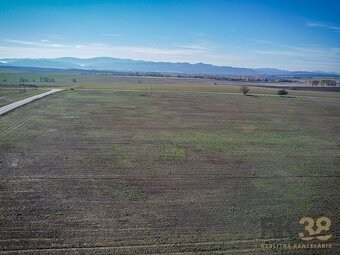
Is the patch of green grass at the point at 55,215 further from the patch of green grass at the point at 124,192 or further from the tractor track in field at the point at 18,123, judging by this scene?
the tractor track in field at the point at 18,123

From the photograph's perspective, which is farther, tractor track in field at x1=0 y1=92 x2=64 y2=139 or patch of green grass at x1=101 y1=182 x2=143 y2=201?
tractor track in field at x1=0 y1=92 x2=64 y2=139

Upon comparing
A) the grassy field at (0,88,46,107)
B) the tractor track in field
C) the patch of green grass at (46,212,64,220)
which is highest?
the grassy field at (0,88,46,107)

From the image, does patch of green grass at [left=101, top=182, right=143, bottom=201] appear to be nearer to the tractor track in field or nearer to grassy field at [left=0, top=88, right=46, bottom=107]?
the tractor track in field

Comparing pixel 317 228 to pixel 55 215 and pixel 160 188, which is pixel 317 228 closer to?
pixel 160 188

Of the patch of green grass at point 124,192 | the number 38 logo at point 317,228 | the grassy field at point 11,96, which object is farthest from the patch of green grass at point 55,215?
the grassy field at point 11,96

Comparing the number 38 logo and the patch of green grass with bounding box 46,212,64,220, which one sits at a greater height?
the number 38 logo

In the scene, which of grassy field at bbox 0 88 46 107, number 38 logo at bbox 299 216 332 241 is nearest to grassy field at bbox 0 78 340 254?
number 38 logo at bbox 299 216 332 241

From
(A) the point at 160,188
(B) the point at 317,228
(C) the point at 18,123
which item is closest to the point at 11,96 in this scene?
(C) the point at 18,123
